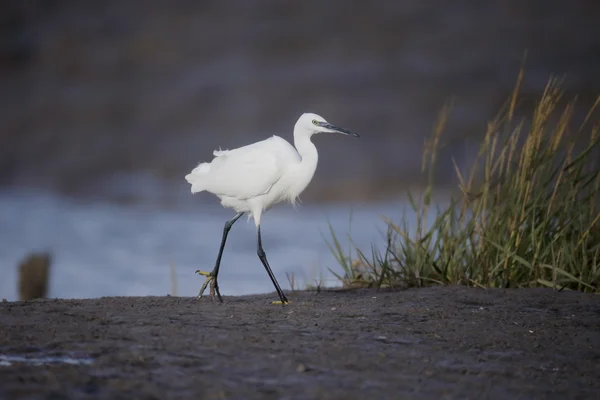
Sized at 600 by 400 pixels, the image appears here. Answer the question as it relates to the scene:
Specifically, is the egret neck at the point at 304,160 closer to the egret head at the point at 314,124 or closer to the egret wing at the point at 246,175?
the egret head at the point at 314,124

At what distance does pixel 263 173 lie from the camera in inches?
234

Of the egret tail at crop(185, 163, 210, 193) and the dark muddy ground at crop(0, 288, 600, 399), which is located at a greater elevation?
the egret tail at crop(185, 163, 210, 193)

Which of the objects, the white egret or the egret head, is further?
the egret head

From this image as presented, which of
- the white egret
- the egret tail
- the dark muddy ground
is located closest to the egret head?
the white egret

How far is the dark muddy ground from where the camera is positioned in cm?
312

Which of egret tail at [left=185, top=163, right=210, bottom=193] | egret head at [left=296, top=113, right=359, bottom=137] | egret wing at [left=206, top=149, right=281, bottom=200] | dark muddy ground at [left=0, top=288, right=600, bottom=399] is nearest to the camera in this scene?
dark muddy ground at [left=0, top=288, right=600, bottom=399]

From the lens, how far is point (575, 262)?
596 cm

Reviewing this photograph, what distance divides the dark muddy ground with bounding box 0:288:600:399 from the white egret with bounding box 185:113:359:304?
998 mm

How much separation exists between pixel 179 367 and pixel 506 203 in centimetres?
360

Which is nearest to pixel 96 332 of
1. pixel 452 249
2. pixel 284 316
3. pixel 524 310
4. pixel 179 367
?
pixel 179 367

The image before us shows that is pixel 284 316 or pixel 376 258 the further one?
pixel 376 258

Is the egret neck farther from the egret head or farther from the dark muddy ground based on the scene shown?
the dark muddy ground

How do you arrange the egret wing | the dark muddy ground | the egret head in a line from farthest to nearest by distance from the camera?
the egret head < the egret wing < the dark muddy ground

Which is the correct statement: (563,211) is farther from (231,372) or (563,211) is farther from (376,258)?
(231,372)
